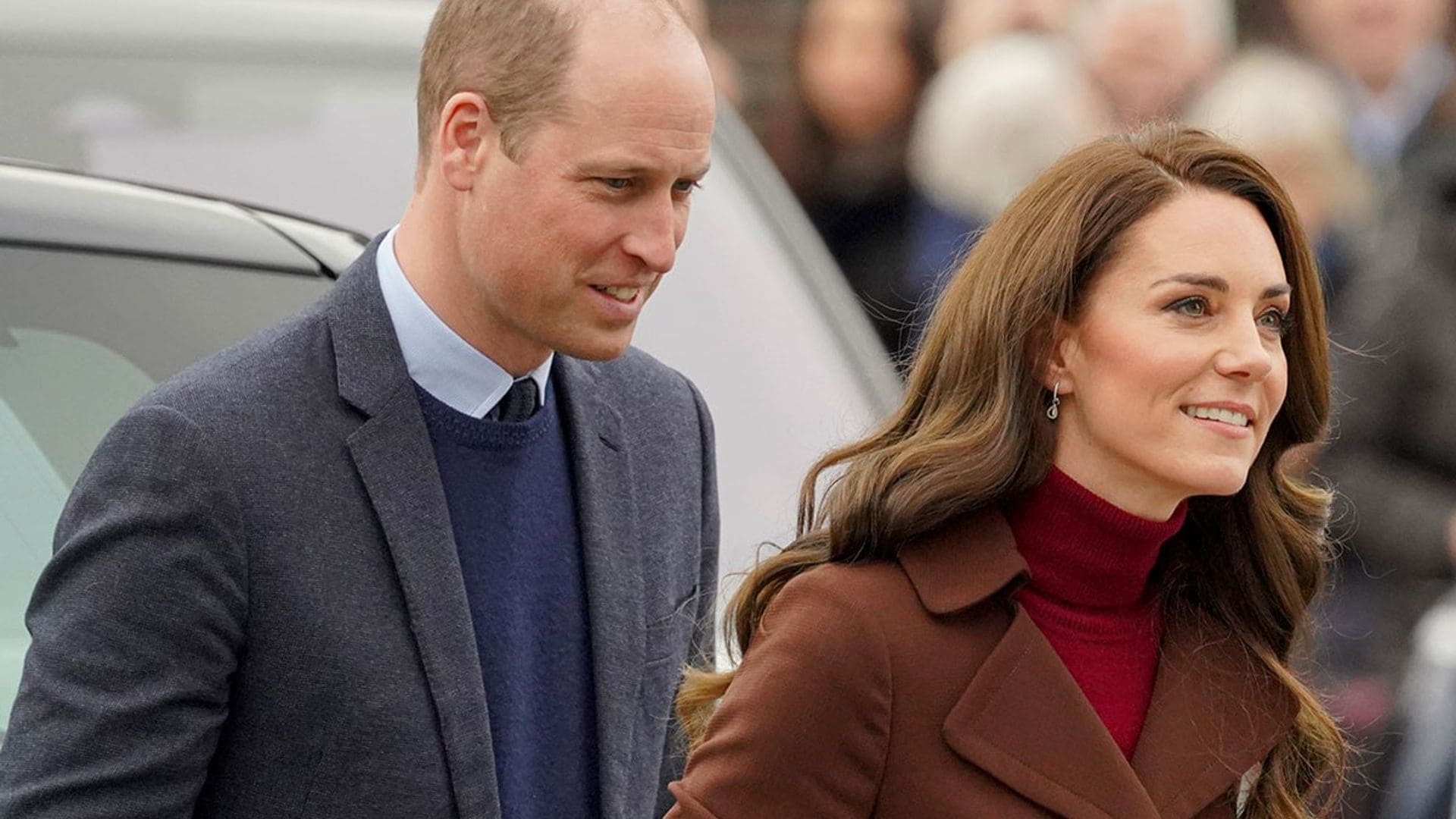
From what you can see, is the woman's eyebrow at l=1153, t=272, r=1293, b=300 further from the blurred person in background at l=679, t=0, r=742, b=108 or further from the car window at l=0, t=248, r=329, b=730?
the blurred person in background at l=679, t=0, r=742, b=108

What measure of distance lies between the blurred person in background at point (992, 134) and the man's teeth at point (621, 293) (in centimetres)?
457

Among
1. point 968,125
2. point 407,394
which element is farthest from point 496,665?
point 968,125

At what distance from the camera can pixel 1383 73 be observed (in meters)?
8.51

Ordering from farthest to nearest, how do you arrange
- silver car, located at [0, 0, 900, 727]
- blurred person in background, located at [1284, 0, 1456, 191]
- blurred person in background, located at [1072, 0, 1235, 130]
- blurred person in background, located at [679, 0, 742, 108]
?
1. blurred person in background, located at [1284, 0, 1456, 191]
2. blurred person in background, located at [679, 0, 742, 108]
3. blurred person in background, located at [1072, 0, 1235, 130]
4. silver car, located at [0, 0, 900, 727]

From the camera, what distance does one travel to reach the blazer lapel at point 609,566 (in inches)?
120

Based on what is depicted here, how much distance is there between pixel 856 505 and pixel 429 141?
0.65m

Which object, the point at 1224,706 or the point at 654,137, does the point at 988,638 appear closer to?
the point at 1224,706

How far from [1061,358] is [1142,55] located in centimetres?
519

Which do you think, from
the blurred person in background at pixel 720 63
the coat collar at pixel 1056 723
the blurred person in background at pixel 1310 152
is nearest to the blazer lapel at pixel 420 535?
the coat collar at pixel 1056 723

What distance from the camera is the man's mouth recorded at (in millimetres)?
2934

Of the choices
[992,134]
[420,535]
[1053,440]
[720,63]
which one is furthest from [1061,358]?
[720,63]

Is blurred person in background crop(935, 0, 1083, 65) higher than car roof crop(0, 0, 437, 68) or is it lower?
lower

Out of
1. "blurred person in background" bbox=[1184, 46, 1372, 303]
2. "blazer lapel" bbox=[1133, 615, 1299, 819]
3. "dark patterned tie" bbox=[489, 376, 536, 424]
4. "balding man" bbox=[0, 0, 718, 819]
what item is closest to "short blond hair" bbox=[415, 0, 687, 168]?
"balding man" bbox=[0, 0, 718, 819]

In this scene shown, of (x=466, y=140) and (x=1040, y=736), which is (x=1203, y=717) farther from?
(x=466, y=140)
